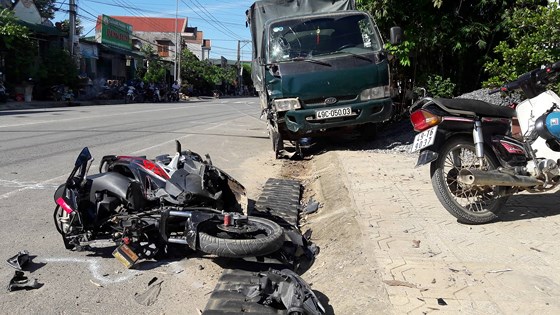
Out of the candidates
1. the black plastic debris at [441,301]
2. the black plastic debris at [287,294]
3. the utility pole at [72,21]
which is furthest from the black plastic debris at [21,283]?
the utility pole at [72,21]

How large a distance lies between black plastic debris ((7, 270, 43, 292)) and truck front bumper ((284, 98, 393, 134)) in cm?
534

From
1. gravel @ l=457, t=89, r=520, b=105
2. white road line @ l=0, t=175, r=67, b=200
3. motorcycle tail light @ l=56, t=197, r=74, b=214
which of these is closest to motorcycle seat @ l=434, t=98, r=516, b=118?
motorcycle tail light @ l=56, t=197, r=74, b=214

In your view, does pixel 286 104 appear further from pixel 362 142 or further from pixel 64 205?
pixel 64 205

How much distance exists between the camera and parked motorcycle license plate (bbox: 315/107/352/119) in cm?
824

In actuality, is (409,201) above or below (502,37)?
below

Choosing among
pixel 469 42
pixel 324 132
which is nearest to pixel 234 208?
pixel 324 132

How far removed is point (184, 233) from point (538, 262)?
104 inches

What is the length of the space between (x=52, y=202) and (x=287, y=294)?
384cm

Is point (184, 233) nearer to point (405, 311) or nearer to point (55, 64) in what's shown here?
point (405, 311)

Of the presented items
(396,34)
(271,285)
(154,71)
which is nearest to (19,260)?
(271,285)

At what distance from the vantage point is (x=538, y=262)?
139 inches

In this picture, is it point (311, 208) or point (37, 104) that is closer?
point (311, 208)

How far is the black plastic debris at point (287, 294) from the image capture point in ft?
9.20

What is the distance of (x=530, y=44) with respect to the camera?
25.9 ft
